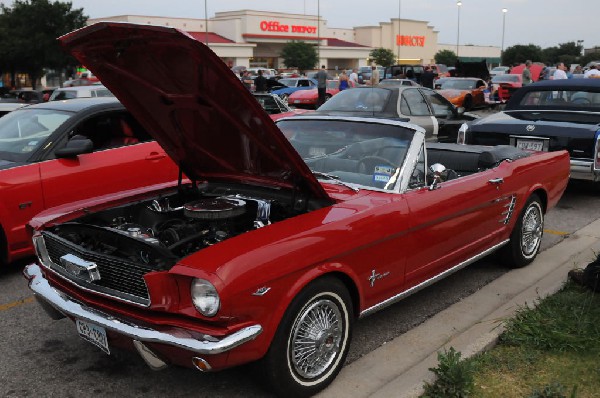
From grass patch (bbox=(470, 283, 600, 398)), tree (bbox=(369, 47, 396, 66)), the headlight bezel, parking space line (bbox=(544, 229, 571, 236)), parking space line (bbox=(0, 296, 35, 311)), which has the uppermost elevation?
tree (bbox=(369, 47, 396, 66))

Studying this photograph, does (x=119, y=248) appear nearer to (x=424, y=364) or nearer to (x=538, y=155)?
(x=424, y=364)

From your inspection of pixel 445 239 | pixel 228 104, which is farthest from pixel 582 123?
pixel 228 104

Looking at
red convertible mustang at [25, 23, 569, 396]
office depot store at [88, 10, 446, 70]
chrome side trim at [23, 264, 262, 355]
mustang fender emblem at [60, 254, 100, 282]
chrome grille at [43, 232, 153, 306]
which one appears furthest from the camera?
office depot store at [88, 10, 446, 70]

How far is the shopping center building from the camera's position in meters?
62.2

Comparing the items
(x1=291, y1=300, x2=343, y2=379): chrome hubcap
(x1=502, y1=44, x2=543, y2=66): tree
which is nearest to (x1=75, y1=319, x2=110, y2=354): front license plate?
(x1=291, y1=300, x2=343, y2=379): chrome hubcap

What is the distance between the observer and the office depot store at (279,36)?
6225cm

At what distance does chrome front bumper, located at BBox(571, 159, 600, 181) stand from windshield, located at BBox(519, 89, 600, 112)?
109 centimetres

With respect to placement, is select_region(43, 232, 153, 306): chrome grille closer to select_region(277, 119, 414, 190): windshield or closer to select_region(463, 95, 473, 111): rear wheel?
select_region(277, 119, 414, 190): windshield

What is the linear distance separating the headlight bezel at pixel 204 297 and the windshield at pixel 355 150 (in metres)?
1.59

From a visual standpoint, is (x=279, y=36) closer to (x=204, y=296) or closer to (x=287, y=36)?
(x=287, y=36)

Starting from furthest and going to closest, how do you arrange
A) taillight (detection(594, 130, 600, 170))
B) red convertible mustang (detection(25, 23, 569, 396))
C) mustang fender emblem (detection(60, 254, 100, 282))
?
taillight (detection(594, 130, 600, 170)) < mustang fender emblem (detection(60, 254, 100, 282)) < red convertible mustang (detection(25, 23, 569, 396))

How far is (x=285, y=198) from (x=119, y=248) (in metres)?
1.13

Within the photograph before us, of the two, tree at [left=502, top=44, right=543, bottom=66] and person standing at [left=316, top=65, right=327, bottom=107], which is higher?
tree at [left=502, top=44, right=543, bottom=66]

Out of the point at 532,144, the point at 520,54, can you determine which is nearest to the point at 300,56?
the point at 520,54
